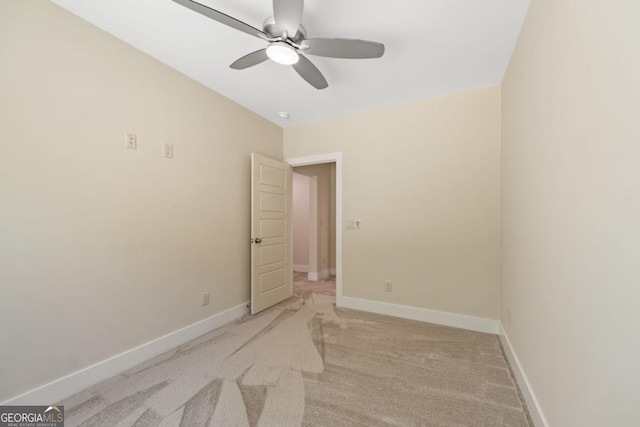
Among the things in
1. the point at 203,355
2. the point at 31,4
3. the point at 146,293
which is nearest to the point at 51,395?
the point at 146,293

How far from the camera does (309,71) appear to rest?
6.08 feet

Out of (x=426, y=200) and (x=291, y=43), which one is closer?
(x=291, y=43)

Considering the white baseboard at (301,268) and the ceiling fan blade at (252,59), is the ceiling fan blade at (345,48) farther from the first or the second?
the white baseboard at (301,268)

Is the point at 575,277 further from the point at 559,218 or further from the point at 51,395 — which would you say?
the point at 51,395

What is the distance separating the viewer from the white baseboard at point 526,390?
4.20 feet

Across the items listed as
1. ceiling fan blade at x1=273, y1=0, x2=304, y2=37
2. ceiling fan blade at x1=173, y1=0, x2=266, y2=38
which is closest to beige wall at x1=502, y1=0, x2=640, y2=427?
ceiling fan blade at x1=273, y1=0, x2=304, y2=37

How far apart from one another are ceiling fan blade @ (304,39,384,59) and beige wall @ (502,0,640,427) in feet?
2.95

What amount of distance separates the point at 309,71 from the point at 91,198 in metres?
1.85

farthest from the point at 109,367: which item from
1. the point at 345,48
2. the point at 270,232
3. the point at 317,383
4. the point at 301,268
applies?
the point at 301,268

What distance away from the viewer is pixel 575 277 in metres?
0.98

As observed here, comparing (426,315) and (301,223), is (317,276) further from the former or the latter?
(426,315)

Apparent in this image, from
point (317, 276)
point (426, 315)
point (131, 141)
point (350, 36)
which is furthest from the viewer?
point (317, 276)

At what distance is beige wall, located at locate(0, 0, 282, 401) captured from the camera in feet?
4.63

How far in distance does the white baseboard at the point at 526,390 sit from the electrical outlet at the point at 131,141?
3188 mm
